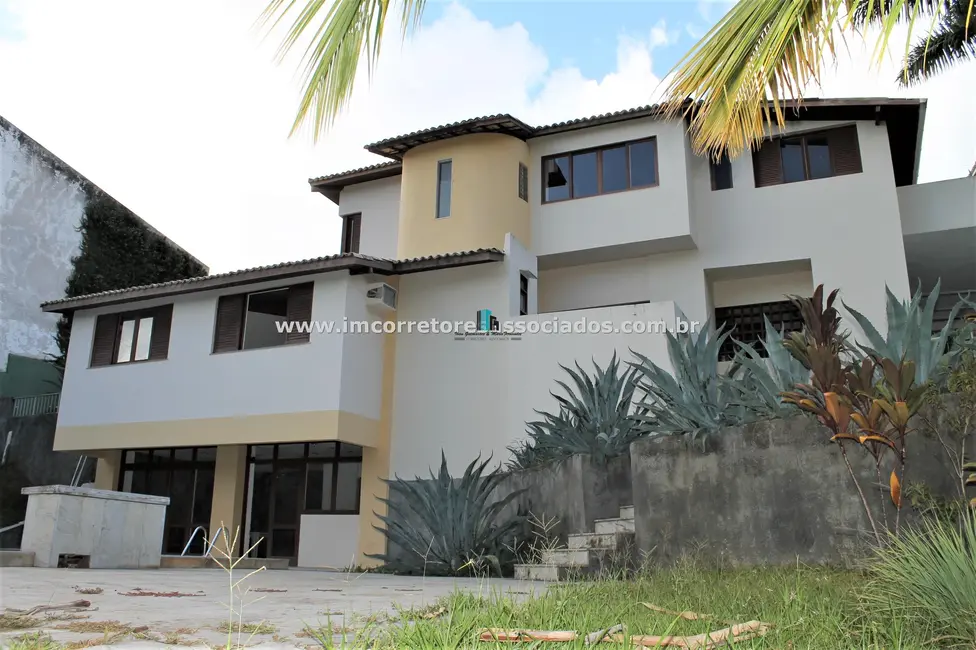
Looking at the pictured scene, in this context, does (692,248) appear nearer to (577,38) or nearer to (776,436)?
(776,436)

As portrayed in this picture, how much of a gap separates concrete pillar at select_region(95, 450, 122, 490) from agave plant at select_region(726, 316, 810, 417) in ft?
50.2

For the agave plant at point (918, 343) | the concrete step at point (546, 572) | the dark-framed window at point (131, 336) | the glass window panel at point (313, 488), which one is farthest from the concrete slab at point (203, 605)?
the dark-framed window at point (131, 336)

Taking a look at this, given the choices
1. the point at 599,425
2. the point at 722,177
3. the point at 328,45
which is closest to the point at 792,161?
the point at 722,177

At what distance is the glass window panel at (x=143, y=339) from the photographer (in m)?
18.0

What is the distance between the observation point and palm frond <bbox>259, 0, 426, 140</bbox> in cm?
322

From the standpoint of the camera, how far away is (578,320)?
50.6ft

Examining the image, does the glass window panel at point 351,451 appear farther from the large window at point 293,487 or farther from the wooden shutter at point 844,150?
the wooden shutter at point 844,150

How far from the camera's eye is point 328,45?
3.30 meters

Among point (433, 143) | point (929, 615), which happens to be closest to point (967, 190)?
point (433, 143)

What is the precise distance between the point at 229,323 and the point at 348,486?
424 cm

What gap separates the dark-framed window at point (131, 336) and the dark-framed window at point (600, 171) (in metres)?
9.07

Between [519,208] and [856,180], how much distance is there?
7.06 meters

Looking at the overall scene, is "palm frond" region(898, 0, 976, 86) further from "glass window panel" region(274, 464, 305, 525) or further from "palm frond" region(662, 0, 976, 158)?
"glass window panel" region(274, 464, 305, 525)

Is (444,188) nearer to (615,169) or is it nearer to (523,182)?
(523,182)
